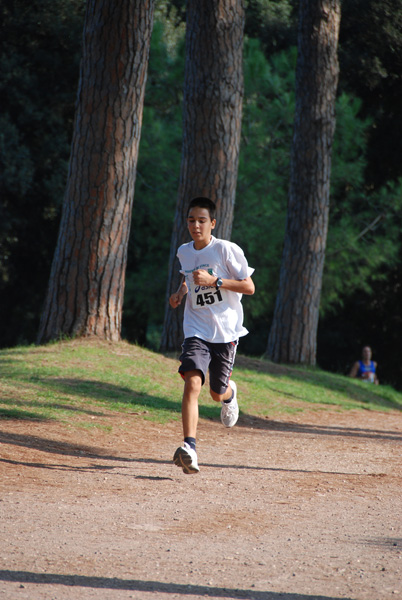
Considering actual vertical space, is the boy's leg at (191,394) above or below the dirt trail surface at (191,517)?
above

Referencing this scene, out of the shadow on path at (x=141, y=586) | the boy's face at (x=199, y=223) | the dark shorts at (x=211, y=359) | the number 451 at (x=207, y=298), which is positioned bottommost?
the shadow on path at (x=141, y=586)

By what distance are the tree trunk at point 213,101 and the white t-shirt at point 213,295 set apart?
6376mm

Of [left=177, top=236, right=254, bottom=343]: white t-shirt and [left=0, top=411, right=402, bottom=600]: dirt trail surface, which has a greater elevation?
[left=177, top=236, right=254, bottom=343]: white t-shirt

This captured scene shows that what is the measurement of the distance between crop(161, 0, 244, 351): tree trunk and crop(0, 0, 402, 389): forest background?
9.00 meters

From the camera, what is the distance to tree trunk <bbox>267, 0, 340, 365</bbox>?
55.1ft

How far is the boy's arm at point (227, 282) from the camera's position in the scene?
570 cm

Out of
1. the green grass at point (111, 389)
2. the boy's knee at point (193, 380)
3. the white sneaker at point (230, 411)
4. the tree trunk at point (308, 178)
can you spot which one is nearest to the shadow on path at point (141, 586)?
the boy's knee at point (193, 380)

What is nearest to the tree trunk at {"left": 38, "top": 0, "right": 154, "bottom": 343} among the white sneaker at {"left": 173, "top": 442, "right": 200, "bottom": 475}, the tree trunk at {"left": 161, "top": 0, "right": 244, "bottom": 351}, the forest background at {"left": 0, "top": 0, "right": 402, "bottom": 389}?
the tree trunk at {"left": 161, "top": 0, "right": 244, "bottom": 351}

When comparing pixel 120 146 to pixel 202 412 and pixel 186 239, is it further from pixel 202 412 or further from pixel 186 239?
pixel 202 412

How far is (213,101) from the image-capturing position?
1227cm

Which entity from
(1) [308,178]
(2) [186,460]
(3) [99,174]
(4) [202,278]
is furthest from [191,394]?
(1) [308,178]

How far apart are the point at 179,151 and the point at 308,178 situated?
6.88m

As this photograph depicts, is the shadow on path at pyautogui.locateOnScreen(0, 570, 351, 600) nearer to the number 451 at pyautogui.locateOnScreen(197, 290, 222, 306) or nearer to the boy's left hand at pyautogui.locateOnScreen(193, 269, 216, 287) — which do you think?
the boy's left hand at pyautogui.locateOnScreen(193, 269, 216, 287)

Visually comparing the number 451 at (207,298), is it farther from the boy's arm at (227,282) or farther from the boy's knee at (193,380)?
the boy's knee at (193,380)
